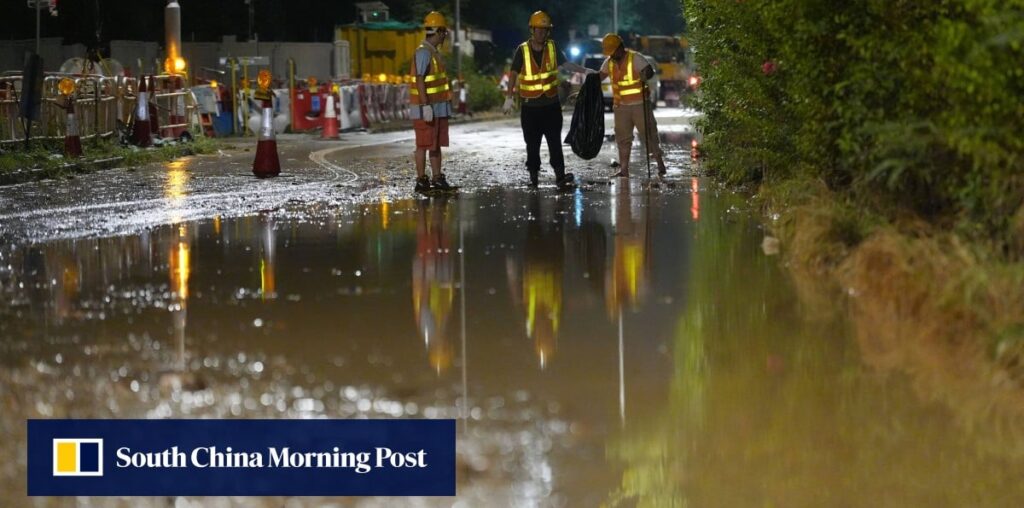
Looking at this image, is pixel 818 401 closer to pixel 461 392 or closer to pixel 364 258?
pixel 461 392

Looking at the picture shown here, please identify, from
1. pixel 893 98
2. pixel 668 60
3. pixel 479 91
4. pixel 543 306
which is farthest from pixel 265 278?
pixel 668 60

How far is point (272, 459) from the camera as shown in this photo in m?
6.16

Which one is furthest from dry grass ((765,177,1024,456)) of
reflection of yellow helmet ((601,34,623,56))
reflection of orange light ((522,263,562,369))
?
reflection of yellow helmet ((601,34,623,56))

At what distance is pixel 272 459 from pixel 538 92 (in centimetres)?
1192

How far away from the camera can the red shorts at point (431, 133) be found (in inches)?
662

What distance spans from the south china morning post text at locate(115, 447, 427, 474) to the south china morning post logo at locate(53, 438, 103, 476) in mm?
84

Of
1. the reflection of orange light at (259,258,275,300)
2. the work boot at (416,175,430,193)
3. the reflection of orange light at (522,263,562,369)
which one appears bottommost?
the reflection of orange light at (522,263,562,369)

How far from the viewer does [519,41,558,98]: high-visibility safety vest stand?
57.9 feet

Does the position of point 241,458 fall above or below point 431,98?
below

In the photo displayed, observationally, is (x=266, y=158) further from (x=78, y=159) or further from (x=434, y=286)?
(x=434, y=286)

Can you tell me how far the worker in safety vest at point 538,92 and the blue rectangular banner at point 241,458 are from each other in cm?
1125

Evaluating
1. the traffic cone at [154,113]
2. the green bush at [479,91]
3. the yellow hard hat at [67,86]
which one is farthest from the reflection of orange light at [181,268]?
the green bush at [479,91]

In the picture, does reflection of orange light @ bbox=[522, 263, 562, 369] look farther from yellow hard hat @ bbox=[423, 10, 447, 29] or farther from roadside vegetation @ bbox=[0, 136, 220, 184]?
roadside vegetation @ bbox=[0, 136, 220, 184]

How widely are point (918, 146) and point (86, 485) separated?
5747 mm
